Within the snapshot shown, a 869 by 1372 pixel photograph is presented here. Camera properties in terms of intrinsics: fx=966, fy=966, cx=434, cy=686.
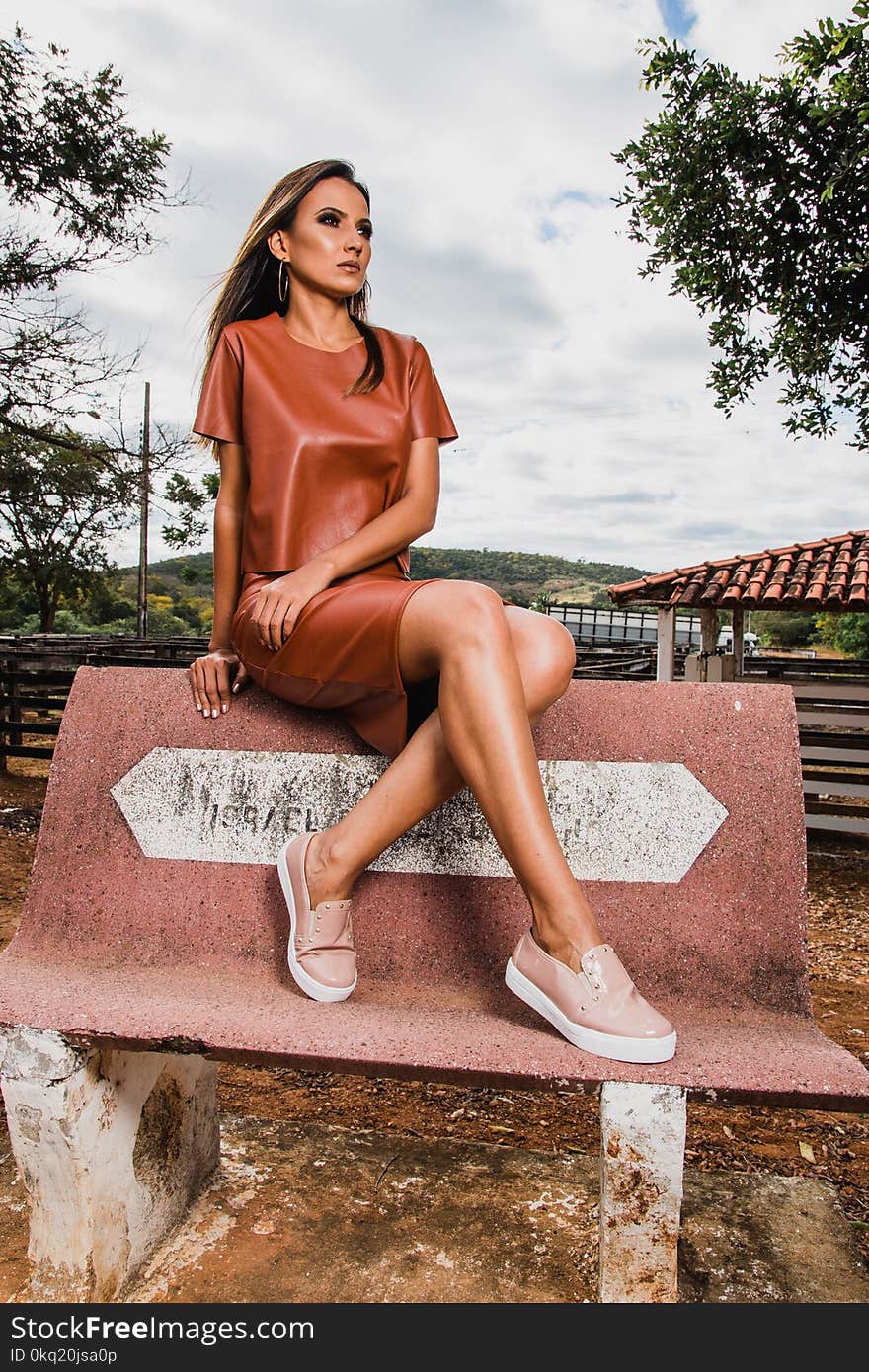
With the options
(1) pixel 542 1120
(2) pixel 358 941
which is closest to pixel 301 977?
(2) pixel 358 941

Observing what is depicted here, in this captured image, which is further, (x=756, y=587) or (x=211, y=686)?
(x=756, y=587)

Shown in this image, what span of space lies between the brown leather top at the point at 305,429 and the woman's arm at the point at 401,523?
0.03 meters

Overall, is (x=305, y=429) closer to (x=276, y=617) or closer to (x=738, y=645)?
(x=276, y=617)

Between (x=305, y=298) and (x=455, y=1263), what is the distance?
2207 mm

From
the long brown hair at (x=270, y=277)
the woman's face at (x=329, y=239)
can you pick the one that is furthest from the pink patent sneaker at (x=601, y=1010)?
the woman's face at (x=329, y=239)

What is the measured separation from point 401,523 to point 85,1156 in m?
1.44

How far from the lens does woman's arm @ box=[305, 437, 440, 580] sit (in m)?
2.06

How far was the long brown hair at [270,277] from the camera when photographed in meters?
2.22

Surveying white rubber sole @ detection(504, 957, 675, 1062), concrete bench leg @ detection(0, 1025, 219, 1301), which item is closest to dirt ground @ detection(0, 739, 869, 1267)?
concrete bench leg @ detection(0, 1025, 219, 1301)

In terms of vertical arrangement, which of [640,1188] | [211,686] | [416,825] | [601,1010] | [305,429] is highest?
[305,429]

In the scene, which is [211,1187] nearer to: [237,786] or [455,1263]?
[455,1263]

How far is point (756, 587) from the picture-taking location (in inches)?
421

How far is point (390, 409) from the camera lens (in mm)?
2180

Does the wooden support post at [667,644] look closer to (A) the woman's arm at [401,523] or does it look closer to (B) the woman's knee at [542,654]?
(A) the woman's arm at [401,523]
